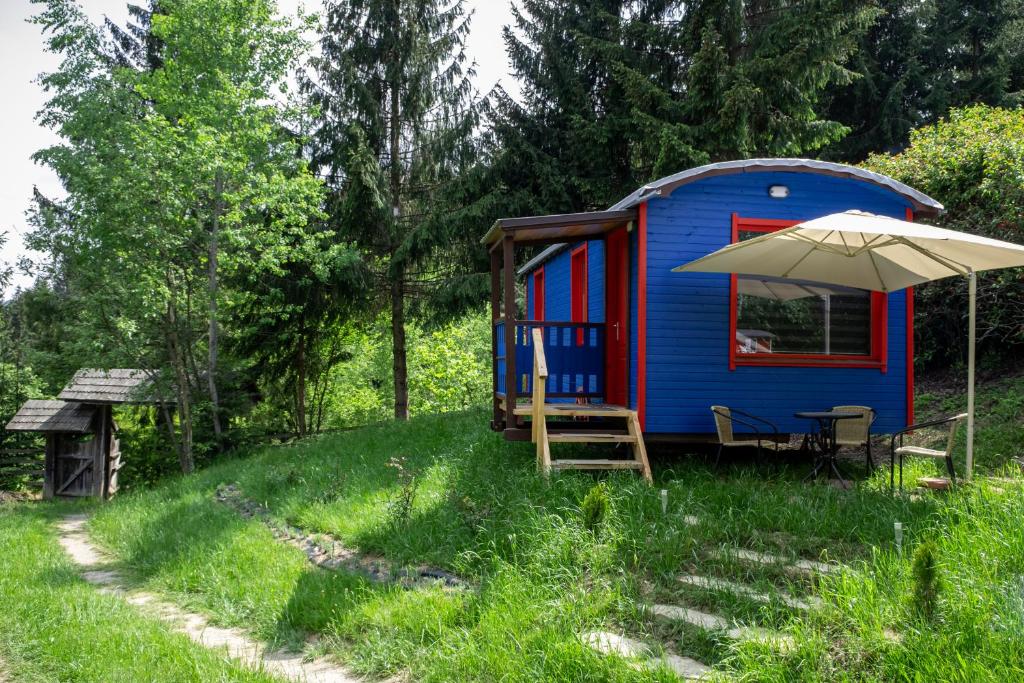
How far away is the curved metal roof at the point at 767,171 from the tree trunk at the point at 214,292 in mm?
8980

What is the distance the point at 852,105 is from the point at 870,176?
14.8m

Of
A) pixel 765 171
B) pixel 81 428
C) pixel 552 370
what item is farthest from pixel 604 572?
pixel 81 428

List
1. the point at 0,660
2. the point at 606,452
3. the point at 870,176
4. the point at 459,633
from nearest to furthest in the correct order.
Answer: the point at 459,633, the point at 0,660, the point at 870,176, the point at 606,452

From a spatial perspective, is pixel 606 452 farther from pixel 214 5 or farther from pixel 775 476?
pixel 214 5

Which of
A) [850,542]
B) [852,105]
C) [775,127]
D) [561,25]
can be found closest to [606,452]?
[850,542]

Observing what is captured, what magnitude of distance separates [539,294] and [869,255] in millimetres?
7289

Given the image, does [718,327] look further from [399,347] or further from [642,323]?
[399,347]

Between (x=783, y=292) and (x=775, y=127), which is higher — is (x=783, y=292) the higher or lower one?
the lower one

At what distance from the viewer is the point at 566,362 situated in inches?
338

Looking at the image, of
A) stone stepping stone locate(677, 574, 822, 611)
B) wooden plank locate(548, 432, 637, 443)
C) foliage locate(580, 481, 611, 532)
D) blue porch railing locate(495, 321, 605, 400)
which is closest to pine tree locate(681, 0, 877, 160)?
blue porch railing locate(495, 321, 605, 400)

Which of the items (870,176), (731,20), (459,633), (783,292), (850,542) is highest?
(731,20)

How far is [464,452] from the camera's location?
9.08m

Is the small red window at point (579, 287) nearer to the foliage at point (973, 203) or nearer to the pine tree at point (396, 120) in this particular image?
the foliage at point (973, 203)

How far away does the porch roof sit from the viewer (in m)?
7.82
